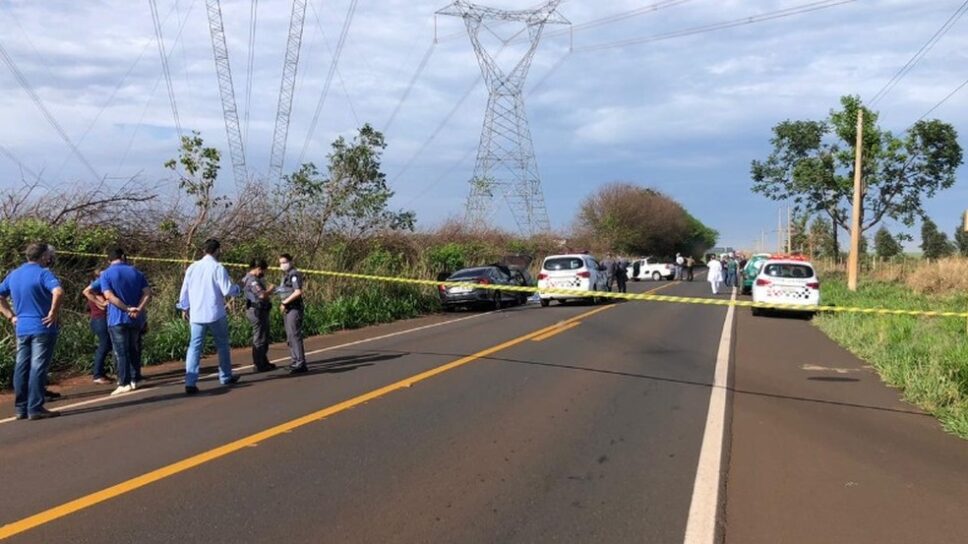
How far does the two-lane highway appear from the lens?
4.91 m

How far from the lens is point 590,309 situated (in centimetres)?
2358

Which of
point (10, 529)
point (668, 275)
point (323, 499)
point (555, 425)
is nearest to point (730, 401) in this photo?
point (555, 425)

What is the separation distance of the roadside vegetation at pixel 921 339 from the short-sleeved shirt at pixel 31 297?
9084 millimetres

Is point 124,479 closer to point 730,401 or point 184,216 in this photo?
point 730,401

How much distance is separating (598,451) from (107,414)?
5.25 m

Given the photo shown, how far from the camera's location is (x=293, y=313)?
11242 mm

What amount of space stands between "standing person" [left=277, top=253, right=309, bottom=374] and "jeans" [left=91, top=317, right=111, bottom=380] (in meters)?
2.35

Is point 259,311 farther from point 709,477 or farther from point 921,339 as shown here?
point 921,339

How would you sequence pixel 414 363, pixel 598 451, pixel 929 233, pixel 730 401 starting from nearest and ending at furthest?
pixel 598 451 → pixel 730 401 → pixel 414 363 → pixel 929 233

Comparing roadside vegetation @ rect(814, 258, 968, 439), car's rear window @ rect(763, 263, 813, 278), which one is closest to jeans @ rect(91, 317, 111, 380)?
roadside vegetation @ rect(814, 258, 968, 439)

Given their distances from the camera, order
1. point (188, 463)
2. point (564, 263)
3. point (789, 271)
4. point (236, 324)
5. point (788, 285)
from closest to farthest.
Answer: point (188, 463) → point (236, 324) → point (788, 285) → point (789, 271) → point (564, 263)

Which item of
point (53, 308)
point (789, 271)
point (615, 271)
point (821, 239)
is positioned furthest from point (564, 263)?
point (821, 239)

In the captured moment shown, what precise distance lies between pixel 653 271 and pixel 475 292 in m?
35.6

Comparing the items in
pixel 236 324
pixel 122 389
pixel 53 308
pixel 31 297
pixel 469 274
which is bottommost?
pixel 122 389
